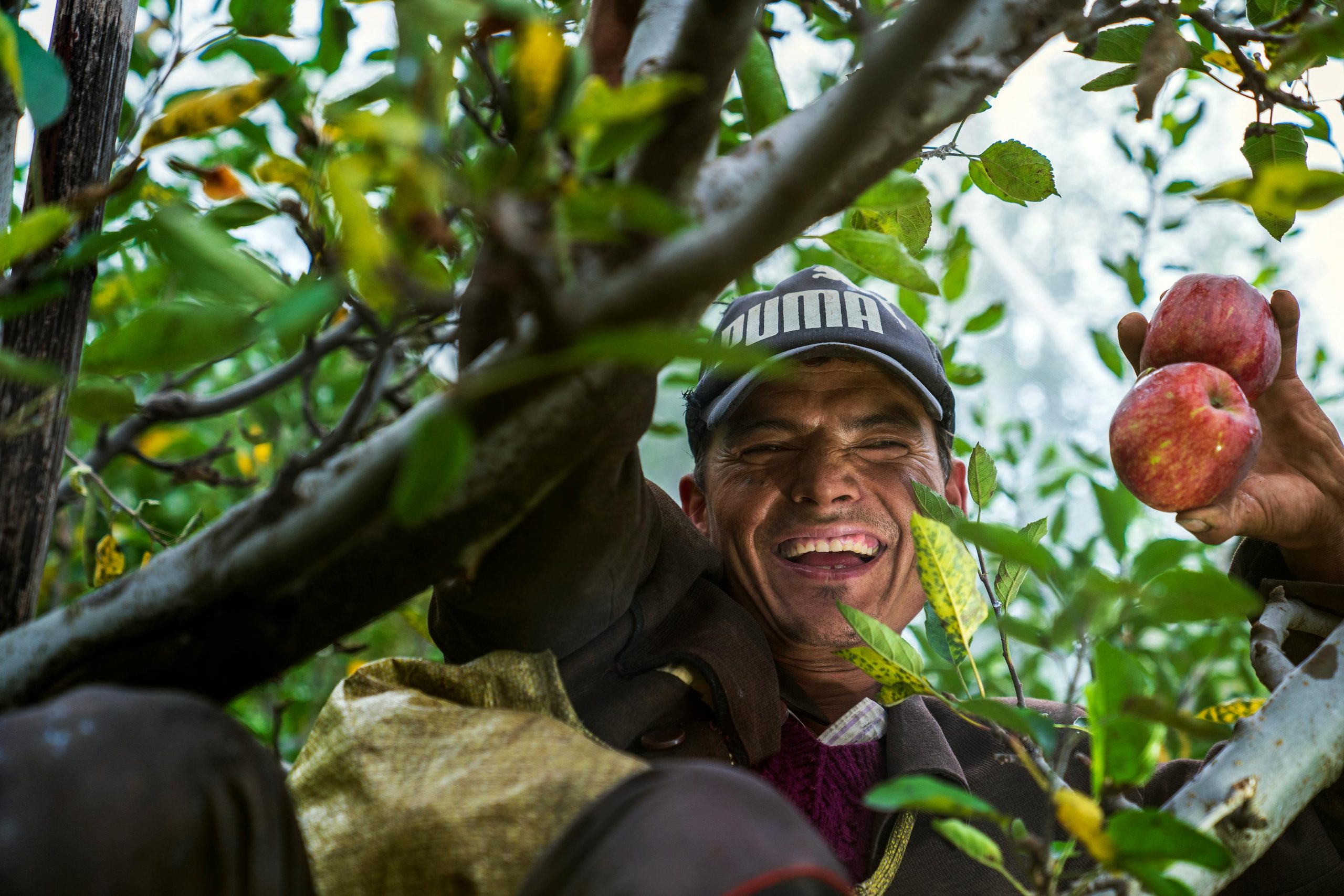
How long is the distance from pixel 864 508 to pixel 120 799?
1269 millimetres

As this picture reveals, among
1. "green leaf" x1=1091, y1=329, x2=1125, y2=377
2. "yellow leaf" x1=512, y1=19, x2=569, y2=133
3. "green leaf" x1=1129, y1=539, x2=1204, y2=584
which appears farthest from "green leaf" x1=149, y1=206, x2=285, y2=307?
"green leaf" x1=1091, y1=329, x2=1125, y2=377

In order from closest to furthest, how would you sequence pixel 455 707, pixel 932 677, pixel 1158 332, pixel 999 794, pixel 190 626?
pixel 190 626, pixel 455 707, pixel 1158 332, pixel 999 794, pixel 932 677

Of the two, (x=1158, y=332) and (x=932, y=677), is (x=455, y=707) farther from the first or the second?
(x=932, y=677)

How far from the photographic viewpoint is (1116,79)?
1.23 m

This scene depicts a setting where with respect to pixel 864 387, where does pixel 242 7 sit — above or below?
above

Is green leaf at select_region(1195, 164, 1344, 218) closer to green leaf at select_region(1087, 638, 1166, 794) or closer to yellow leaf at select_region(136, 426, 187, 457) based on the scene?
green leaf at select_region(1087, 638, 1166, 794)

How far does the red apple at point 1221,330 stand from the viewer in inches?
54.3

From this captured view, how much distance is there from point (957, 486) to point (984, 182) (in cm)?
99

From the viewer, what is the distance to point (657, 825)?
0.73 m

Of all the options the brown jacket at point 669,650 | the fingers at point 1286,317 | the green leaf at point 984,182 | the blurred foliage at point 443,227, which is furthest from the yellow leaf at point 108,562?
the fingers at point 1286,317

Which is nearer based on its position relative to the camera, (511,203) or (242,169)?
(511,203)

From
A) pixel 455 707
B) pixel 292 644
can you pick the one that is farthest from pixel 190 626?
pixel 455 707

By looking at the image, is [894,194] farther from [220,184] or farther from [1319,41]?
[220,184]

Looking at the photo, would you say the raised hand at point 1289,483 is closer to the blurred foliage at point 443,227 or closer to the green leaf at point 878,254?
the blurred foliage at point 443,227
